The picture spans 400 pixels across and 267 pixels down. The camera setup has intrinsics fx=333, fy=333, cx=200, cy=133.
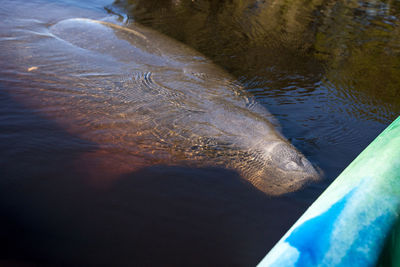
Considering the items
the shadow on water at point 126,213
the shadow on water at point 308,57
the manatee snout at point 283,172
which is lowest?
the shadow on water at point 126,213

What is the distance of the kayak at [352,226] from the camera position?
1038 millimetres

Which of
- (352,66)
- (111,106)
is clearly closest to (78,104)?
(111,106)

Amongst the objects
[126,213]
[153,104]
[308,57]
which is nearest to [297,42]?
[308,57]

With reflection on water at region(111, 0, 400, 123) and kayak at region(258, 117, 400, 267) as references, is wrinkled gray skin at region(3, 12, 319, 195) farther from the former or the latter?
kayak at region(258, 117, 400, 267)

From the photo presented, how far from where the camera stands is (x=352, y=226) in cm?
114

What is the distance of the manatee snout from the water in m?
0.08

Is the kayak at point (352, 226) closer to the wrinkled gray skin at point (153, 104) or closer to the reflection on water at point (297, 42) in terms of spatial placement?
the wrinkled gray skin at point (153, 104)

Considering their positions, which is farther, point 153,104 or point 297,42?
point 297,42

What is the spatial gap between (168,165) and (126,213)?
2.04ft

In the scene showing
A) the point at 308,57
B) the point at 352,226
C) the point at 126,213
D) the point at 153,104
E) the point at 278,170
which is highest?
the point at 352,226

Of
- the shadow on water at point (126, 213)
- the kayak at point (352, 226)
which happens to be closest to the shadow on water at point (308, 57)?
the shadow on water at point (126, 213)

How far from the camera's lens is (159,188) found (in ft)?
8.20

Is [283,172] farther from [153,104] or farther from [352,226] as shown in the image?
[352,226]

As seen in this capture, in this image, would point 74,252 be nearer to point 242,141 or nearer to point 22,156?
point 22,156
